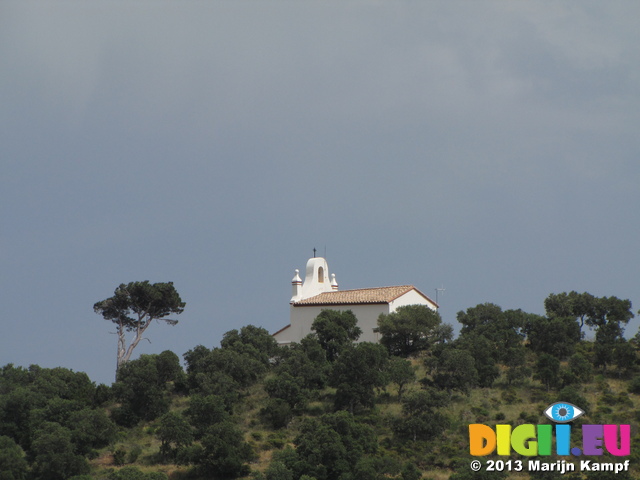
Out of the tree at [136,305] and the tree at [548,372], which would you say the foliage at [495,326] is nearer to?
the tree at [548,372]

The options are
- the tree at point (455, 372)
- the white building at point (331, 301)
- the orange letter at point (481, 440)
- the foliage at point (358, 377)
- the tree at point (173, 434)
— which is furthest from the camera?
the white building at point (331, 301)

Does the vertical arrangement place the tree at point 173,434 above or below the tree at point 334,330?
below

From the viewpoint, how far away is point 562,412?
3931 cm

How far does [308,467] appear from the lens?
3359 cm

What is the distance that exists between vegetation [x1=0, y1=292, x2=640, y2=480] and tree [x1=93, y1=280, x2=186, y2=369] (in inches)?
221

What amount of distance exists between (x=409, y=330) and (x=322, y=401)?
9408mm

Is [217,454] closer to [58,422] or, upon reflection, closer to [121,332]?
[58,422]

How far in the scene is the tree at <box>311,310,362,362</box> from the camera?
161ft

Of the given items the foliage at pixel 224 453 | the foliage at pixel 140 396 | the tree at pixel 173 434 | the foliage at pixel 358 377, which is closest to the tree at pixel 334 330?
the foliage at pixel 358 377

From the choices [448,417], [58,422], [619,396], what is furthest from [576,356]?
[58,422]

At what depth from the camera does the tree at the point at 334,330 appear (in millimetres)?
49172

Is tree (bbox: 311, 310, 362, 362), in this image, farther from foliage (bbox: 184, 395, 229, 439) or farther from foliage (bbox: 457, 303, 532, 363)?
foliage (bbox: 184, 395, 229, 439)

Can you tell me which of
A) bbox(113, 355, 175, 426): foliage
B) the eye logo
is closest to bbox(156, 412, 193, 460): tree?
bbox(113, 355, 175, 426): foliage

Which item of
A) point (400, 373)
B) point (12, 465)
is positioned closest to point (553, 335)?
point (400, 373)
